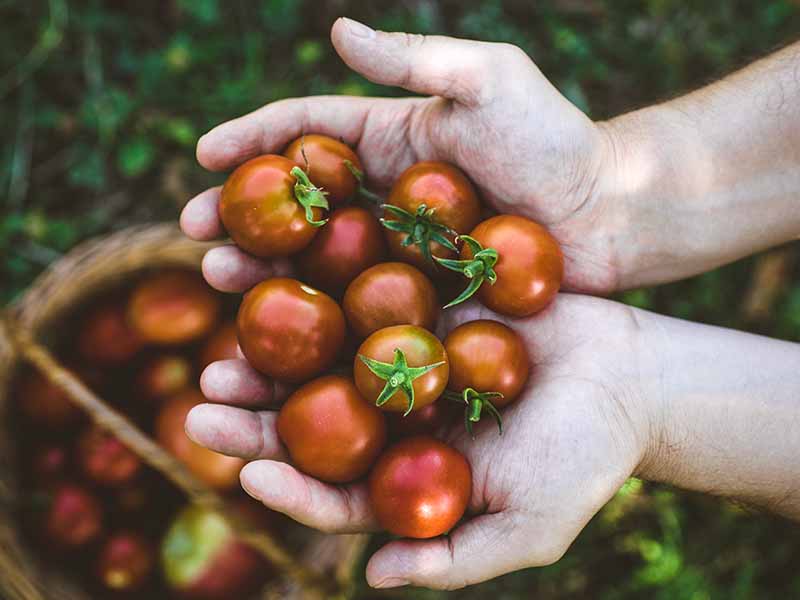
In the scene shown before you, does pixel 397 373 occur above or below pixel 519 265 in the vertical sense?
below

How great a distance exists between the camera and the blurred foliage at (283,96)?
3531mm

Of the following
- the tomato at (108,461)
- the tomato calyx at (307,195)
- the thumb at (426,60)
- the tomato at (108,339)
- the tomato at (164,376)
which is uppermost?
the thumb at (426,60)

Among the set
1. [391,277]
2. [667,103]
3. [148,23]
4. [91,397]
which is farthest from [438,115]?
[148,23]

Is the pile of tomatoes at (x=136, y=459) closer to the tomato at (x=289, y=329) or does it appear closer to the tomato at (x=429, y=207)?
the tomato at (x=289, y=329)

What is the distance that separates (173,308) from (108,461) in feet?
2.16

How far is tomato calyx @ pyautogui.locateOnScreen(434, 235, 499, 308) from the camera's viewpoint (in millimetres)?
2322

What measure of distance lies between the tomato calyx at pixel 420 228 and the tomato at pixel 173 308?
107 cm

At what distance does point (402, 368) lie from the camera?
208cm

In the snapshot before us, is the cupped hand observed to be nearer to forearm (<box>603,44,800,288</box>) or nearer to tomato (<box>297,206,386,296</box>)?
tomato (<box>297,206,386,296</box>)

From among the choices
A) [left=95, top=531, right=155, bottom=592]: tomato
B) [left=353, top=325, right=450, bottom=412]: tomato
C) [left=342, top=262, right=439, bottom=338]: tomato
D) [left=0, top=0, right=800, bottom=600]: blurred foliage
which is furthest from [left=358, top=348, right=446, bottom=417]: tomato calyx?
[left=0, top=0, right=800, bottom=600]: blurred foliage

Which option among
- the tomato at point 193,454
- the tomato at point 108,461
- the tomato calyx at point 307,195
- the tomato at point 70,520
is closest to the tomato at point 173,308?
the tomato at point 193,454

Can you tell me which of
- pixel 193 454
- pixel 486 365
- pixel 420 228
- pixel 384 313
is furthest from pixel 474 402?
pixel 193 454

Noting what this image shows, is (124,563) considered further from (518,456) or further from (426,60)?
(426,60)

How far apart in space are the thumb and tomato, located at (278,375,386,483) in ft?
3.36
